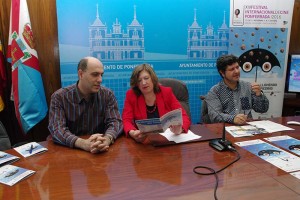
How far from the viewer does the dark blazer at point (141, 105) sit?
193cm

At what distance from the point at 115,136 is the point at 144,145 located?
0.22m

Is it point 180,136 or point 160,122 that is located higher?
point 160,122

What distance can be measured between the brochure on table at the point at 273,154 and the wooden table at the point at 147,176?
50 mm

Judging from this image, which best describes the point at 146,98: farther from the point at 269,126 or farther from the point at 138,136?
the point at 269,126

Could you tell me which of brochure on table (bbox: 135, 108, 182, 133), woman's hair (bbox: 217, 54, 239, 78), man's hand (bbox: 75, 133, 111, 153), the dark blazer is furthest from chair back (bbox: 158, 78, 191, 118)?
man's hand (bbox: 75, 133, 111, 153)

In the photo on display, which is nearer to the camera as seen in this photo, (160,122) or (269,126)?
(160,122)

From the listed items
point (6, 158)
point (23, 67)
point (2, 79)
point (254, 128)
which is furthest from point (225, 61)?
point (2, 79)

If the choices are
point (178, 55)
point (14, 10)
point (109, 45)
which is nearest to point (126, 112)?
point (109, 45)

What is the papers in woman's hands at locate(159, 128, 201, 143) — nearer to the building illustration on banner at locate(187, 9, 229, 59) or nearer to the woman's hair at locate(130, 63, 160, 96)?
the woman's hair at locate(130, 63, 160, 96)

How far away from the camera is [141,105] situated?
200 cm

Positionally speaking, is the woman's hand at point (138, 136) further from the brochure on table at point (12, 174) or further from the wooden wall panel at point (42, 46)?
the wooden wall panel at point (42, 46)

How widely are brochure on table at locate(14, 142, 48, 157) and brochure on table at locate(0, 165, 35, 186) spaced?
0.52ft

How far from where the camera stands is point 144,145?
5.12 ft

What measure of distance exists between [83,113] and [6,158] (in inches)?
25.5
